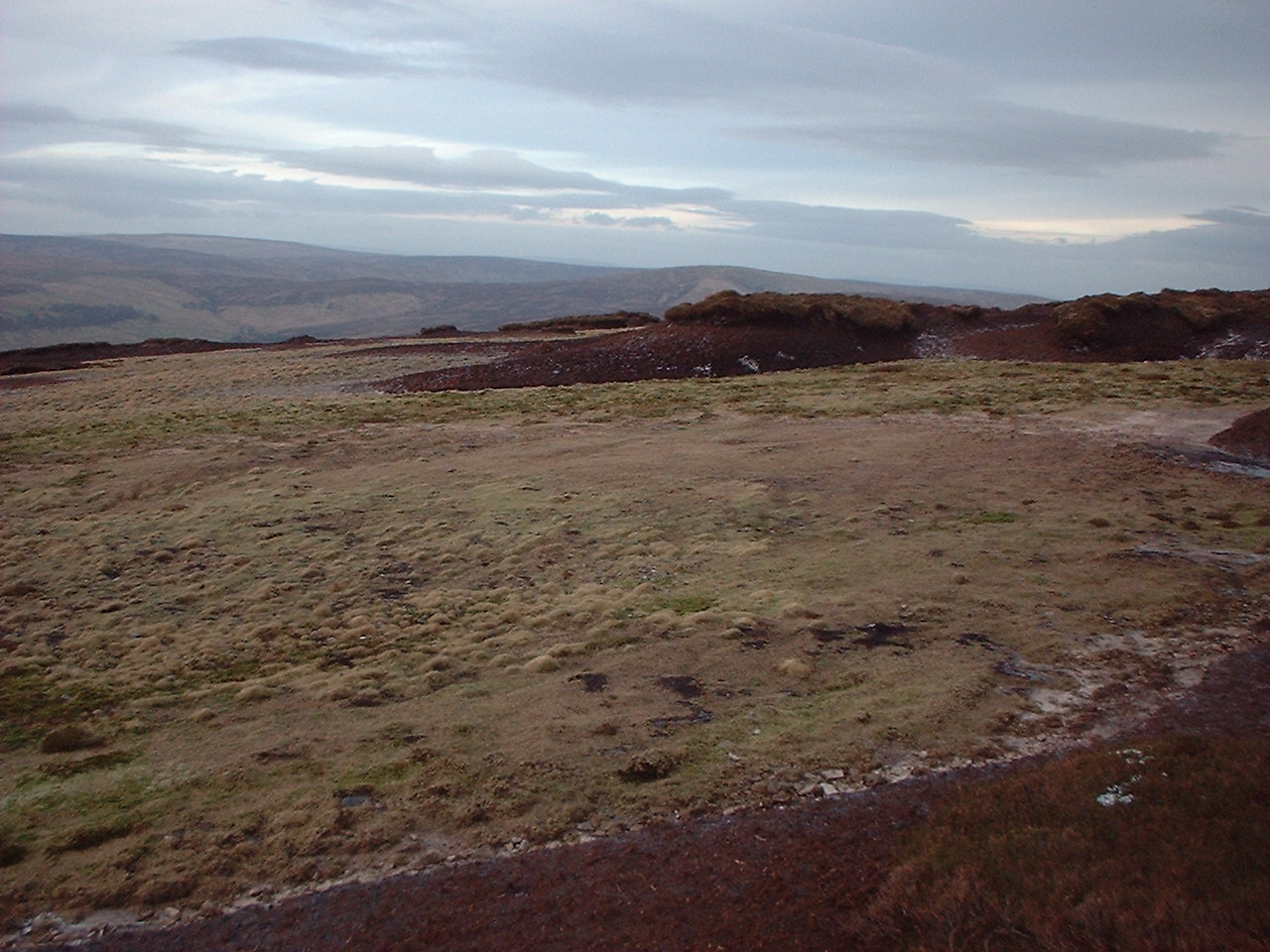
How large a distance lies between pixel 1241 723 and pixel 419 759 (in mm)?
10661

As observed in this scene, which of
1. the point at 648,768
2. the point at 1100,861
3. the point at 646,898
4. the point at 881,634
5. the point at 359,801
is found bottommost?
the point at 359,801

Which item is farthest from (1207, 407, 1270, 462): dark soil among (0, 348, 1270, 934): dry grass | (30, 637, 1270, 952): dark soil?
(30, 637, 1270, 952): dark soil

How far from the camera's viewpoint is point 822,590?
17.1m

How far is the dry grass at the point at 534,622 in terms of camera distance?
10.9 meters

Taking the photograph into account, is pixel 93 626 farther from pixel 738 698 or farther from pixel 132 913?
pixel 738 698

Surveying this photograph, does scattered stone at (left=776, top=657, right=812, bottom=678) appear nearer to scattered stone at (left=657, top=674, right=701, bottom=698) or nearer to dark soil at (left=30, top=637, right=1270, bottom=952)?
scattered stone at (left=657, top=674, right=701, bottom=698)

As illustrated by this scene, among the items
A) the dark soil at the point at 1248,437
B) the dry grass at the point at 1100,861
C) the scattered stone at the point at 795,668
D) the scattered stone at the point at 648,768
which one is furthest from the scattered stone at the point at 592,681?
the dark soil at the point at 1248,437

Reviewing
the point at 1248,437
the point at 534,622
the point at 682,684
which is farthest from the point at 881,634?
the point at 1248,437

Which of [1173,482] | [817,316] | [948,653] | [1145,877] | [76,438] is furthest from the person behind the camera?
[817,316]

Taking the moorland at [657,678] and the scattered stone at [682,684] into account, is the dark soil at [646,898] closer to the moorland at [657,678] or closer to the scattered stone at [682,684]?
the moorland at [657,678]

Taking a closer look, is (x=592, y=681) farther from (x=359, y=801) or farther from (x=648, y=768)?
(x=359, y=801)

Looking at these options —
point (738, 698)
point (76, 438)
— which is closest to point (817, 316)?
point (76, 438)

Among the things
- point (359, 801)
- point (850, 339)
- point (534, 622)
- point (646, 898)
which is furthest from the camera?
point (850, 339)

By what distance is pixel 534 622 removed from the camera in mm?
16516
